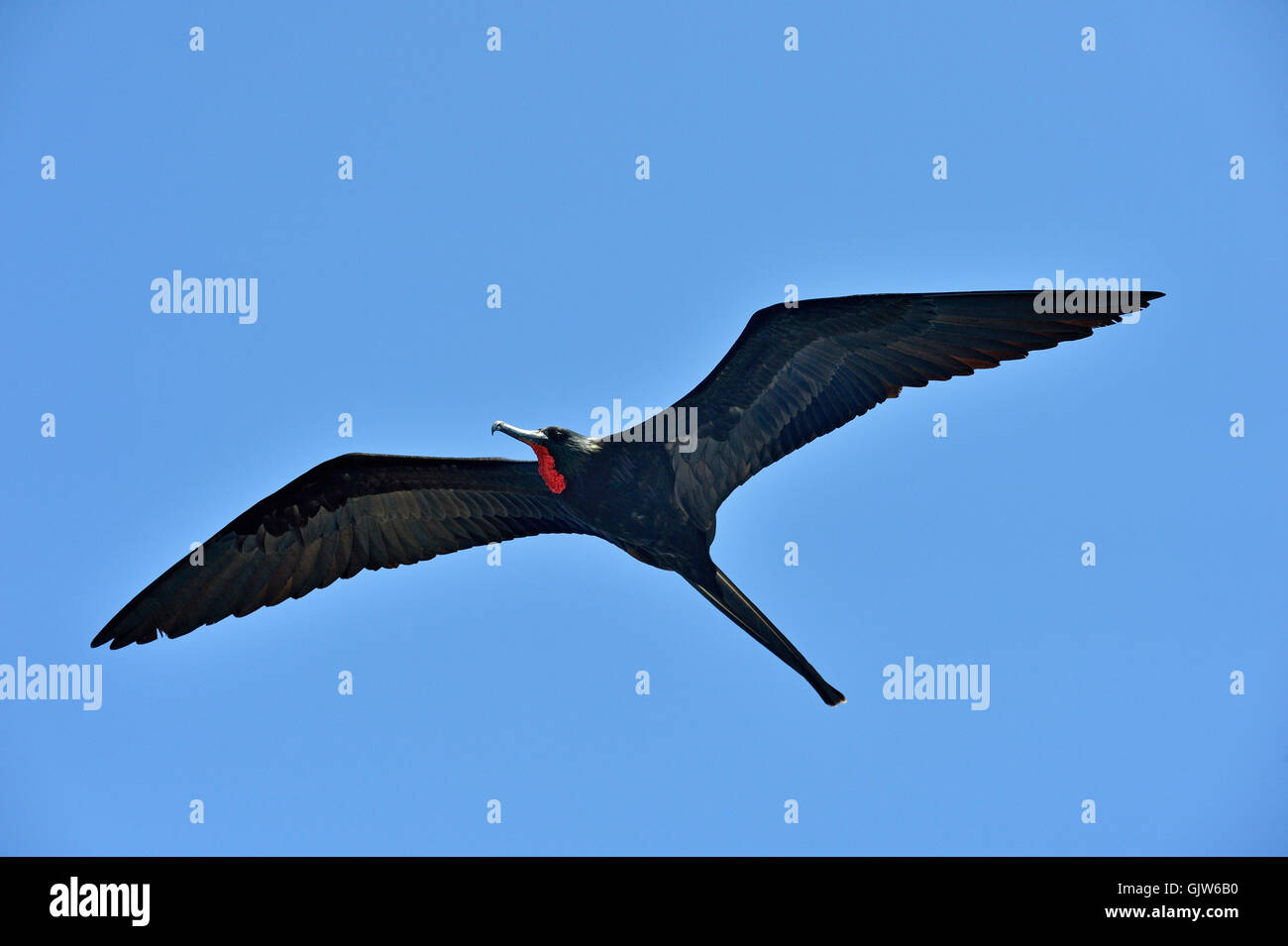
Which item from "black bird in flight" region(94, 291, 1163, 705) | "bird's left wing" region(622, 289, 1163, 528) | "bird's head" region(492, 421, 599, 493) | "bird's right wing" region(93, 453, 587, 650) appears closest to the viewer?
"bird's left wing" region(622, 289, 1163, 528)

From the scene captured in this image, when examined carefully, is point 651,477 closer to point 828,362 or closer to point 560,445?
point 560,445

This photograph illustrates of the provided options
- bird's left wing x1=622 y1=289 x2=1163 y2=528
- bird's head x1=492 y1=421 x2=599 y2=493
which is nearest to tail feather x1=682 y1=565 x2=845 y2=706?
bird's left wing x1=622 y1=289 x2=1163 y2=528

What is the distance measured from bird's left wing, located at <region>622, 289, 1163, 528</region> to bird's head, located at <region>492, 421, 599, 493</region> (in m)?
0.34

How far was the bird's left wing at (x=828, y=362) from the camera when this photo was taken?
27.0 ft

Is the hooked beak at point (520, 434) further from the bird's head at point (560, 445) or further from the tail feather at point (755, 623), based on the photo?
the tail feather at point (755, 623)

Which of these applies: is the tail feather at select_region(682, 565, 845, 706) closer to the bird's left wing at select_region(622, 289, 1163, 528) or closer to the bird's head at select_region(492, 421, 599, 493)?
the bird's left wing at select_region(622, 289, 1163, 528)

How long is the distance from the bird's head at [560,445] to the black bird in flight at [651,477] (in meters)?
0.01

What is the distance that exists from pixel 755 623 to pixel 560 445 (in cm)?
178

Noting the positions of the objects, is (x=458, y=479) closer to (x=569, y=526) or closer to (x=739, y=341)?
(x=569, y=526)

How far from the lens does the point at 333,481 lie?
9.63m

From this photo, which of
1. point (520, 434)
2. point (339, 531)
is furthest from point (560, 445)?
point (339, 531)

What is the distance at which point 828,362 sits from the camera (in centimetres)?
859

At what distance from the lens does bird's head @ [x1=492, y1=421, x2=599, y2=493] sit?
878cm
